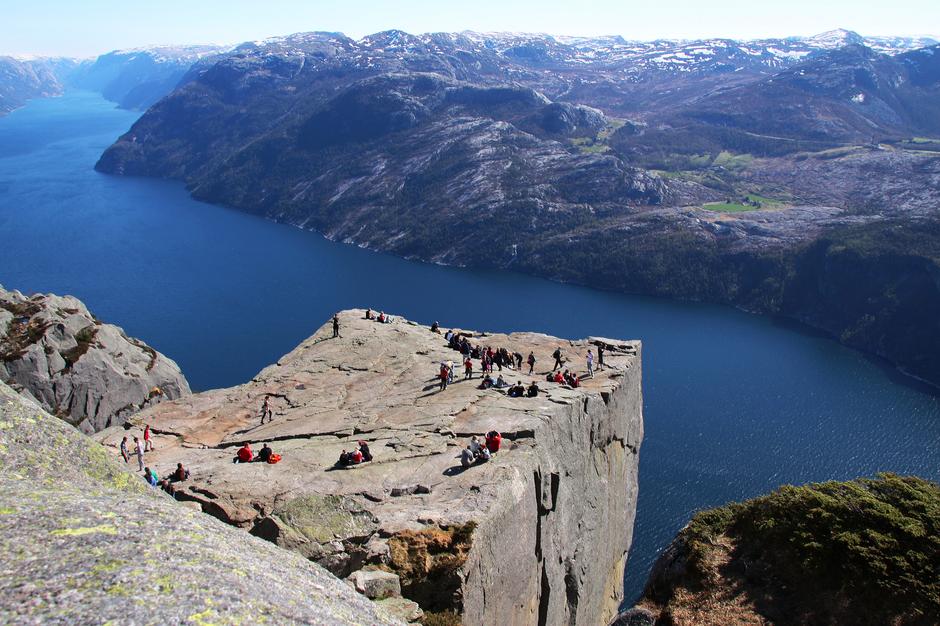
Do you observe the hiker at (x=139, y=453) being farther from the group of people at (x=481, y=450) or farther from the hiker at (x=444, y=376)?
the hiker at (x=444, y=376)

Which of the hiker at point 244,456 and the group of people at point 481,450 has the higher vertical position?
the group of people at point 481,450

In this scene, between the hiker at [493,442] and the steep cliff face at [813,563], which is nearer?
the steep cliff face at [813,563]

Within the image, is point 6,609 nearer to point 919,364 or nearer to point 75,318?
point 75,318

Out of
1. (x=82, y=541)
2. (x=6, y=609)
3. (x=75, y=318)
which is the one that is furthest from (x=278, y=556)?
(x=75, y=318)

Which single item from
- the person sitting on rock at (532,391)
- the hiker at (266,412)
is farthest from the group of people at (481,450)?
the hiker at (266,412)

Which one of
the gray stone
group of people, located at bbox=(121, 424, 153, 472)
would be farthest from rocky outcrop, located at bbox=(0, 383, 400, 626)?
group of people, located at bbox=(121, 424, 153, 472)

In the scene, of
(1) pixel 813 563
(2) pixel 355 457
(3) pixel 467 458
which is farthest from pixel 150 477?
(1) pixel 813 563

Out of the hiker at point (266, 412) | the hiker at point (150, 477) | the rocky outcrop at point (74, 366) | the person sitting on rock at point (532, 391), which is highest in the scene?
the hiker at point (150, 477)
